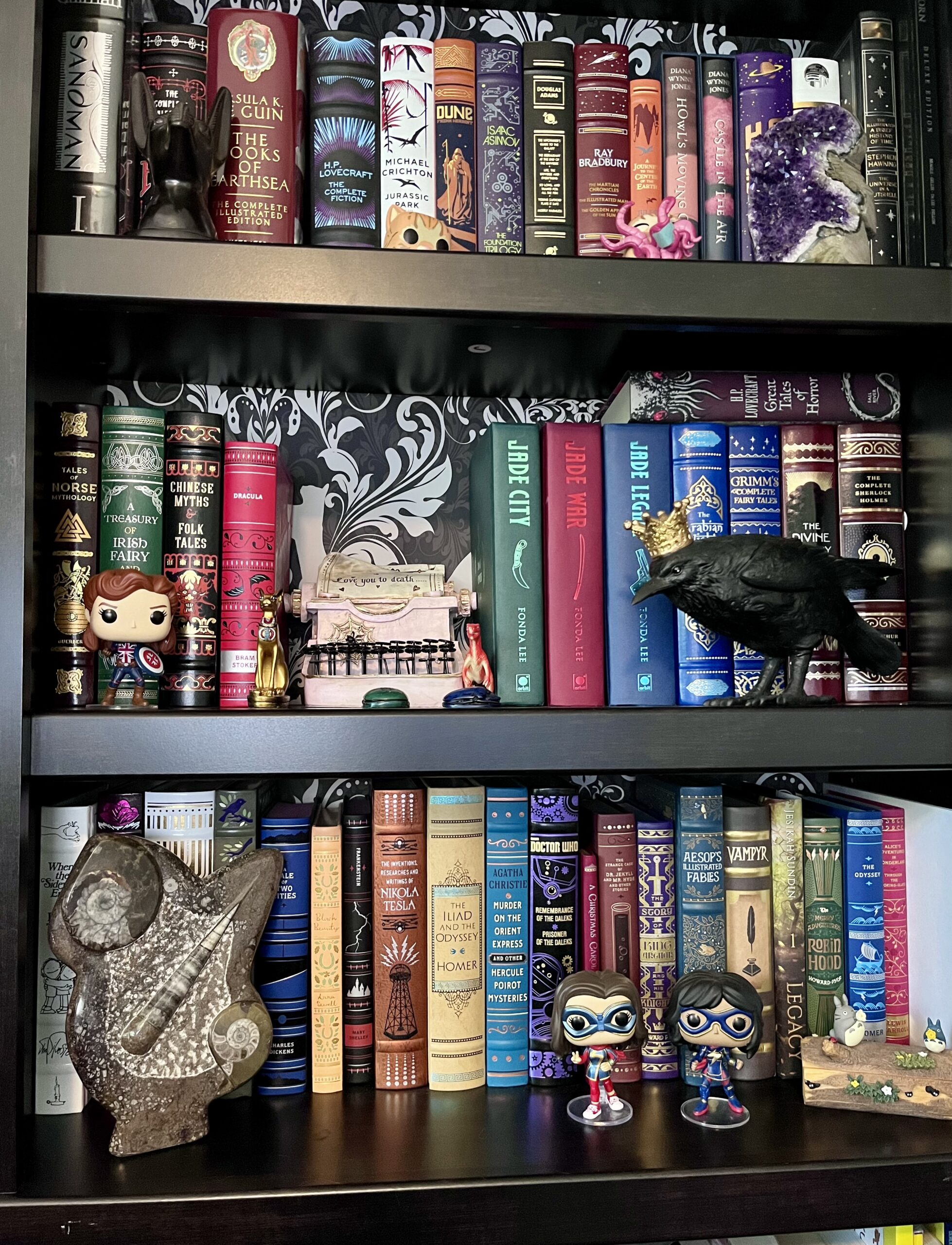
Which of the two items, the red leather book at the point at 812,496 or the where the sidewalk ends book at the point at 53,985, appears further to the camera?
the red leather book at the point at 812,496

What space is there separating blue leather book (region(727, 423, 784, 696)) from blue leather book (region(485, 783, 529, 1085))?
11.2 inches

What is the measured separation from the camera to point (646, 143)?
2.89 feet

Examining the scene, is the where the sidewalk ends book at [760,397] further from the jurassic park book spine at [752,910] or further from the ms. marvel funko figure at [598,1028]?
the ms. marvel funko figure at [598,1028]

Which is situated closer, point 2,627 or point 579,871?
point 2,627

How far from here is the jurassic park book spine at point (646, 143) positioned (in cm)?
88

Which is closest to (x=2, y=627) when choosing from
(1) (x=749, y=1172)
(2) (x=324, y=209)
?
(2) (x=324, y=209)

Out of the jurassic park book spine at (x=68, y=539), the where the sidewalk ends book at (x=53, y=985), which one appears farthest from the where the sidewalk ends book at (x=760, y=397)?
the where the sidewalk ends book at (x=53, y=985)

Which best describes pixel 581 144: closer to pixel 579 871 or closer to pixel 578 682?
pixel 578 682

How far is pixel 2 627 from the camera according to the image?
0.74 metres

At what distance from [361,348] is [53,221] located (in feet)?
0.92

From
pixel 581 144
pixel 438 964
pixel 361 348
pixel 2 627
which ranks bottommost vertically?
pixel 438 964

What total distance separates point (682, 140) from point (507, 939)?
765mm

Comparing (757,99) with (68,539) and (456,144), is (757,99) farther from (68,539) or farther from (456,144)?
(68,539)

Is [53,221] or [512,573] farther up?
[53,221]
